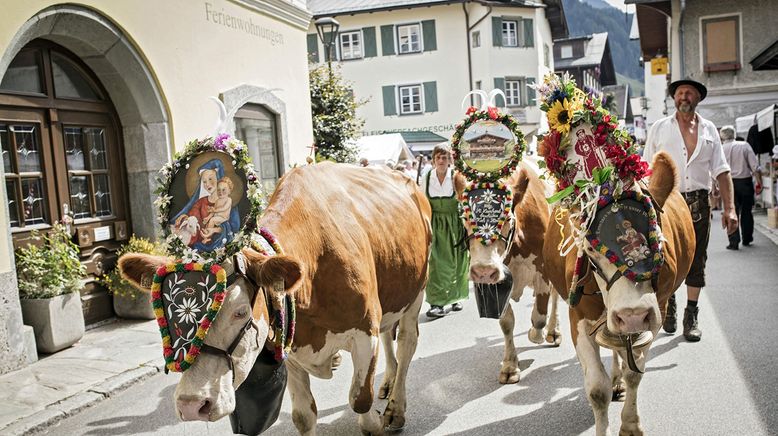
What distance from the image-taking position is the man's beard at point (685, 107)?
564 cm

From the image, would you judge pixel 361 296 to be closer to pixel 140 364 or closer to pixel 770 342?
pixel 140 364

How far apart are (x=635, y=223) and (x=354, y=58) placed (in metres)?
31.8

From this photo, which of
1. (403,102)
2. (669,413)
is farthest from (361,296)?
(403,102)

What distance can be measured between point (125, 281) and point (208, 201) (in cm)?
584

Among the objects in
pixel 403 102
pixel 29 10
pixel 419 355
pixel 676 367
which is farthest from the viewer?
pixel 403 102

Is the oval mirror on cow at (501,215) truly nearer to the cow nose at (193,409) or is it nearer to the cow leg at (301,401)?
the cow leg at (301,401)

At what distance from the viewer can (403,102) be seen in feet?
111

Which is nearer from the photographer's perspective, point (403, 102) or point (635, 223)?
point (635, 223)

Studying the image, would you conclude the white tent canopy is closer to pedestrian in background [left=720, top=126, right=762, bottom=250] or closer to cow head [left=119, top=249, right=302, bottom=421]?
pedestrian in background [left=720, top=126, right=762, bottom=250]

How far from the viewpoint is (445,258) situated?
23.4ft

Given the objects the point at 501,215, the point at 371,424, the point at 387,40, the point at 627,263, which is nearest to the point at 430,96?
the point at 387,40

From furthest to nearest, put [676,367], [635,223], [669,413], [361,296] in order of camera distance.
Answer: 1. [676,367]
2. [669,413]
3. [361,296]
4. [635,223]

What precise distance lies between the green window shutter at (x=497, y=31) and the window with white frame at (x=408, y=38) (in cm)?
364

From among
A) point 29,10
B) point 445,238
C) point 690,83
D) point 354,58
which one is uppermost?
point 354,58
